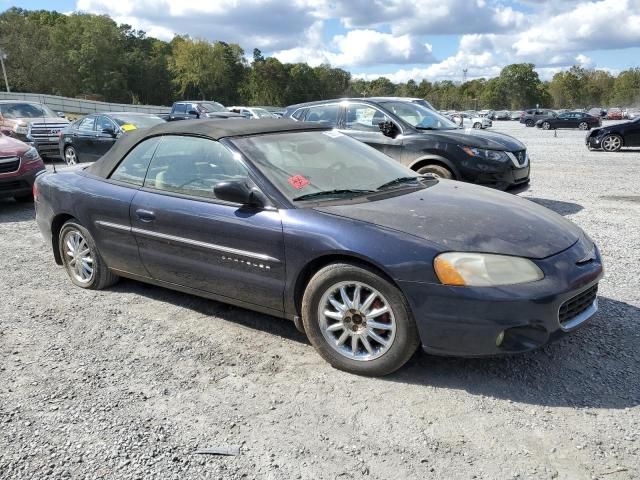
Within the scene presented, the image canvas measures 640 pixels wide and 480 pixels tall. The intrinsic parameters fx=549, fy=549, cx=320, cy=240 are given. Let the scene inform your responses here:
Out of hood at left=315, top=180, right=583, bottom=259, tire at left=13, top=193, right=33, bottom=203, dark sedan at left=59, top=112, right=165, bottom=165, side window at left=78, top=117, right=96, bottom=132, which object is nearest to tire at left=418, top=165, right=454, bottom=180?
hood at left=315, top=180, right=583, bottom=259

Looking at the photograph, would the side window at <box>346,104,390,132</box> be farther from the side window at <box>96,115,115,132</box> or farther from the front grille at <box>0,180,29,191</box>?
the side window at <box>96,115,115,132</box>

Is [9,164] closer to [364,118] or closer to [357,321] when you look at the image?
[364,118]

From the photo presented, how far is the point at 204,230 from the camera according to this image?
3.73 m

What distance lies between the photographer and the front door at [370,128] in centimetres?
785

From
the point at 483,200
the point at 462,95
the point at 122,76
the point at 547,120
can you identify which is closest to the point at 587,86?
the point at 462,95

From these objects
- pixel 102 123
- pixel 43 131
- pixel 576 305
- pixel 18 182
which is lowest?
pixel 18 182

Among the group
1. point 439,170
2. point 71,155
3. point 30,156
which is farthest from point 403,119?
point 71,155

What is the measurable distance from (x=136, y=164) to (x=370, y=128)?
4582 mm

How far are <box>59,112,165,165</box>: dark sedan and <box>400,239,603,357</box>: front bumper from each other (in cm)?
1042

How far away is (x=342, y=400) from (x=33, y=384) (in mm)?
1834

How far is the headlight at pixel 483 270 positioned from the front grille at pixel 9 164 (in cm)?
764

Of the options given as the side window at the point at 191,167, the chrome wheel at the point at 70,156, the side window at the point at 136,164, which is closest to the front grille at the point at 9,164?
the side window at the point at 136,164

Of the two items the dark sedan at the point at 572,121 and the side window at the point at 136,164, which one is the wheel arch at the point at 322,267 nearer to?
the side window at the point at 136,164

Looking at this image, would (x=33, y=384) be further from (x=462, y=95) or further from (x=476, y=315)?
(x=462, y=95)
